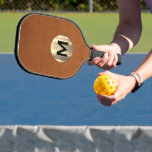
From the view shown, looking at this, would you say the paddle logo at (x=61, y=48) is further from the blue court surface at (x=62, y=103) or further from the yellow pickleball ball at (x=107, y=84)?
the blue court surface at (x=62, y=103)

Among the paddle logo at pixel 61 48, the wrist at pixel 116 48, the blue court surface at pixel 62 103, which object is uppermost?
the paddle logo at pixel 61 48

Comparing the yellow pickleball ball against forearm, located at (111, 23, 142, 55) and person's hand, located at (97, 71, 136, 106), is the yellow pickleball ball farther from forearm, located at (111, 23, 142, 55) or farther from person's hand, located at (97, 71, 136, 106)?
forearm, located at (111, 23, 142, 55)

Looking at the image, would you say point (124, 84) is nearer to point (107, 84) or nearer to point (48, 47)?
point (107, 84)

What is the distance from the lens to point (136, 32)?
273cm

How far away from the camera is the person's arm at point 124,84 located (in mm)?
2182

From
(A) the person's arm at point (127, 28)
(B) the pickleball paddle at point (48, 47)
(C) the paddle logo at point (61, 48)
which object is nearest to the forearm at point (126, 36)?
(A) the person's arm at point (127, 28)

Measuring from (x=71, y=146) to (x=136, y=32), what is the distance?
61.0 inches

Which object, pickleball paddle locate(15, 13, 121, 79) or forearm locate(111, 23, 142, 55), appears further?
forearm locate(111, 23, 142, 55)

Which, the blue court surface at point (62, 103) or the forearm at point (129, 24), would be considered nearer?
the forearm at point (129, 24)

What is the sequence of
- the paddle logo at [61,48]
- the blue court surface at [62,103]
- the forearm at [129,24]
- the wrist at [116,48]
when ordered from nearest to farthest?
the paddle logo at [61,48], the wrist at [116,48], the forearm at [129,24], the blue court surface at [62,103]

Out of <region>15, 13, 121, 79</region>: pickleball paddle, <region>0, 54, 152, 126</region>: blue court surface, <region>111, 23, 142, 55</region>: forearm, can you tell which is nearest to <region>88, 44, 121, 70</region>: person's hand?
<region>15, 13, 121, 79</region>: pickleball paddle

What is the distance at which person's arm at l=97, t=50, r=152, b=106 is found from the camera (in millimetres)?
2182

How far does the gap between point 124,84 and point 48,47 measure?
332 millimetres

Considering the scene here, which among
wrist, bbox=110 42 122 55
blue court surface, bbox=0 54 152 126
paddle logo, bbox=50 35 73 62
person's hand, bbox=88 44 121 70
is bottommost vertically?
blue court surface, bbox=0 54 152 126
